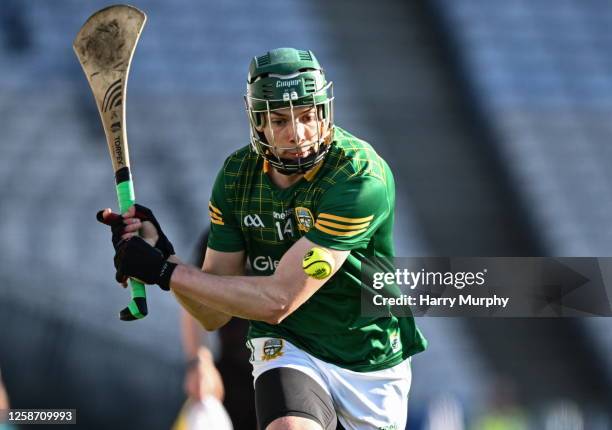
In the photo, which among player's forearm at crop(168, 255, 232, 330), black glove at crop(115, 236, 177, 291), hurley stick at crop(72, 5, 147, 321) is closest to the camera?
black glove at crop(115, 236, 177, 291)

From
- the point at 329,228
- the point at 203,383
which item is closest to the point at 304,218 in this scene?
the point at 329,228

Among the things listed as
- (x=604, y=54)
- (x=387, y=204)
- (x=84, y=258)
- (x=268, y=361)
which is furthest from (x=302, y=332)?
(x=604, y=54)

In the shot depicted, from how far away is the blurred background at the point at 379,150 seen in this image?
4.92m

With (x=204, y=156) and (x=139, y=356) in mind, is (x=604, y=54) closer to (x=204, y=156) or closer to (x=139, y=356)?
(x=204, y=156)

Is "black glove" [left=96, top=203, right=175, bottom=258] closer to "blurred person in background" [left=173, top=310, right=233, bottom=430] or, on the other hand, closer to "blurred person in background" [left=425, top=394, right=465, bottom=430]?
Result: "blurred person in background" [left=173, top=310, right=233, bottom=430]

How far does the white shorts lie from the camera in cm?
270

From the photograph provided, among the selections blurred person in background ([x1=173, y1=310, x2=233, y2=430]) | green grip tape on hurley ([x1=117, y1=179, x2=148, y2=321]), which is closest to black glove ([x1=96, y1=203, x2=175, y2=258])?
green grip tape on hurley ([x1=117, y1=179, x2=148, y2=321])

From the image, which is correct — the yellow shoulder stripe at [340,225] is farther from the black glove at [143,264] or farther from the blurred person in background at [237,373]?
the blurred person in background at [237,373]

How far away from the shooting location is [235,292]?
2.59 meters

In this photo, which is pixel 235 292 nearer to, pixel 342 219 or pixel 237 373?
pixel 342 219

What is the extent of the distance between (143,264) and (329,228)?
48cm

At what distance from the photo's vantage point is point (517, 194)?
5738 mm

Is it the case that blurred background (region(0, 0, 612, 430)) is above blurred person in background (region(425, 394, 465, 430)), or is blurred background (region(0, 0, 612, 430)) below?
above

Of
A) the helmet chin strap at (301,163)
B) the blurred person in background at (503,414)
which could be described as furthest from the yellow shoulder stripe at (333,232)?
the blurred person in background at (503,414)
